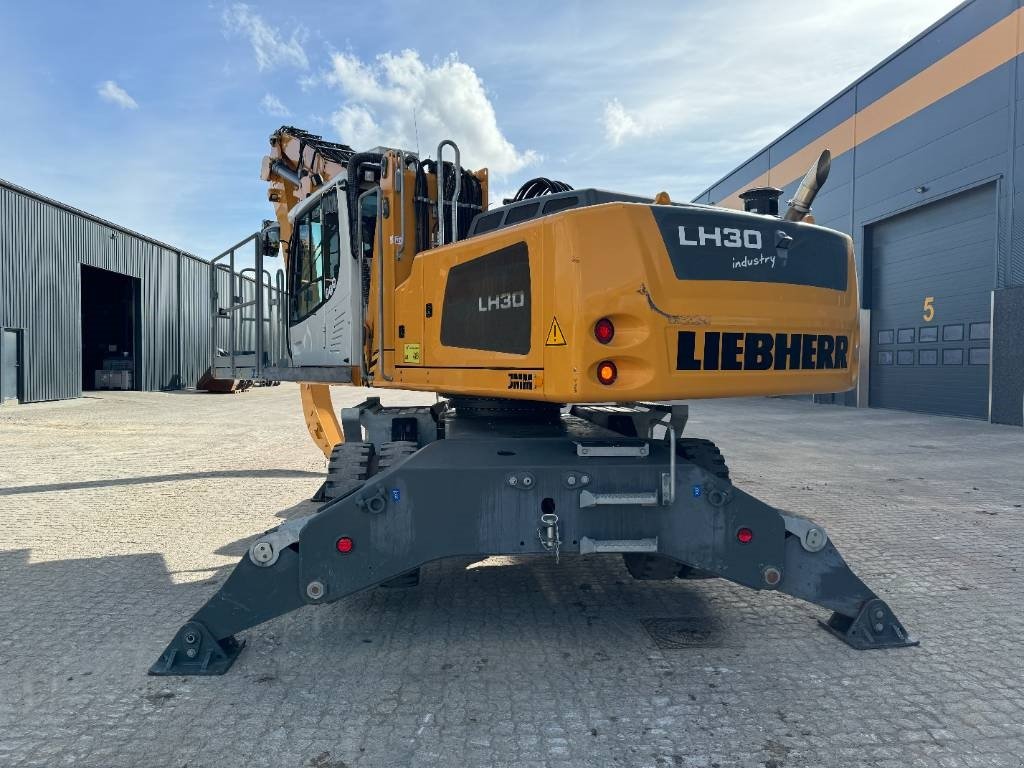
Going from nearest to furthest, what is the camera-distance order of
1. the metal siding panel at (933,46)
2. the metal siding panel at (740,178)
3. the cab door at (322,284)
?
the cab door at (322,284), the metal siding panel at (933,46), the metal siding panel at (740,178)

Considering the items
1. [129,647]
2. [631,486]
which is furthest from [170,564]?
[631,486]

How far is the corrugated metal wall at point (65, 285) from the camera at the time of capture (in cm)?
1983

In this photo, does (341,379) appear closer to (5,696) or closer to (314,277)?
(314,277)

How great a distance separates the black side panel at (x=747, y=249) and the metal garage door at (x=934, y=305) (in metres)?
14.8

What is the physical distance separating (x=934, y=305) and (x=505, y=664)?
17.8 metres

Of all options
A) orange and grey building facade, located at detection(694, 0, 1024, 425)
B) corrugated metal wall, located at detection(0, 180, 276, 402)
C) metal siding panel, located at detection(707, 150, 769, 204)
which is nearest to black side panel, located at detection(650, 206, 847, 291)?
orange and grey building facade, located at detection(694, 0, 1024, 425)

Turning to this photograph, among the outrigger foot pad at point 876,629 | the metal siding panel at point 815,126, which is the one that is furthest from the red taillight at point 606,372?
the metal siding panel at point 815,126

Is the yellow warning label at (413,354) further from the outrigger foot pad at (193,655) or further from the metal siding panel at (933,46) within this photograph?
the metal siding panel at (933,46)

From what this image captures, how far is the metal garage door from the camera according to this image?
15961mm

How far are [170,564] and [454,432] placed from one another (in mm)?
2428

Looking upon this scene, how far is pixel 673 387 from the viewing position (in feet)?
10.8

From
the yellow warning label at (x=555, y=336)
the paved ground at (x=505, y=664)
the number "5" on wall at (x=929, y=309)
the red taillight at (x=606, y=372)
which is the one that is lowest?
the paved ground at (x=505, y=664)

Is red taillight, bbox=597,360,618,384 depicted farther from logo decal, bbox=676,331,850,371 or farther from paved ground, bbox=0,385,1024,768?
paved ground, bbox=0,385,1024,768

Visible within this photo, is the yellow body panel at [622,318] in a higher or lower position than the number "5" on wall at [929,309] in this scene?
lower
